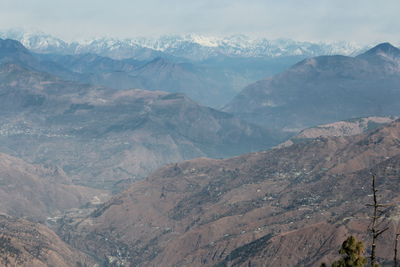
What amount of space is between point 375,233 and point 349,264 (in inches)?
425

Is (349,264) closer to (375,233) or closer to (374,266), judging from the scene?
(374,266)

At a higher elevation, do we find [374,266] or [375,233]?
[375,233]

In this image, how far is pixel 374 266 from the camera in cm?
6838

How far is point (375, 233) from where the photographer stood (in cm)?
5941

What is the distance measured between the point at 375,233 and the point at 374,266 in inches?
422

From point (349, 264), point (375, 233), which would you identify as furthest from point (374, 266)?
point (375, 233)

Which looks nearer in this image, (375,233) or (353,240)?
(375,233)

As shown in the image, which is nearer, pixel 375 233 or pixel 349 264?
pixel 375 233

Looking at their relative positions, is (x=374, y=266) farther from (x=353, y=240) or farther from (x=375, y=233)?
(x=375, y=233)

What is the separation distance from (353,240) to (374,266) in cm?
486

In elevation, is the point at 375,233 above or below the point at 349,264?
above

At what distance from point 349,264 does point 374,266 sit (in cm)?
278
